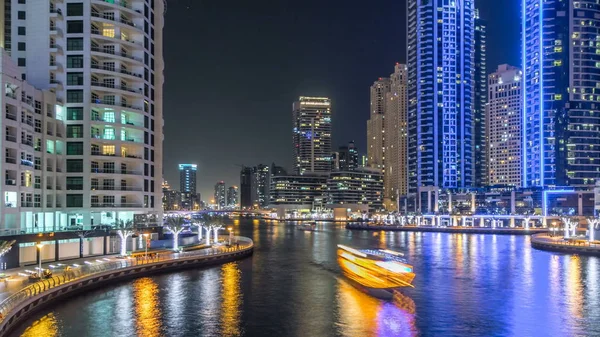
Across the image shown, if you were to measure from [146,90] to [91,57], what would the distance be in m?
11.5

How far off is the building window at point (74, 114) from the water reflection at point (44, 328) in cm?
4595

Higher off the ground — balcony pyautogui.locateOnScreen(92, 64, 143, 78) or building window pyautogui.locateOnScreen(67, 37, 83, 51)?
building window pyautogui.locateOnScreen(67, 37, 83, 51)

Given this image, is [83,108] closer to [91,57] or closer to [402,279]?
[91,57]

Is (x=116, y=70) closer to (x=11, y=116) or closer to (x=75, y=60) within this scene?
(x=75, y=60)

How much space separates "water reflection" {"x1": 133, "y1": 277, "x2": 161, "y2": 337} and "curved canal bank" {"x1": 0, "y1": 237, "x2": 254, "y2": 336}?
9.04ft

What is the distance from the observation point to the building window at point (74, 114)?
84.9m

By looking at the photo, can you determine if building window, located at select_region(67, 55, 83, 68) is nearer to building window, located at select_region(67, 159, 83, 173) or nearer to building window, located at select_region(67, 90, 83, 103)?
building window, located at select_region(67, 90, 83, 103)

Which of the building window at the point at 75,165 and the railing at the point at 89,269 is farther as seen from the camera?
the building window at the point at 75,165

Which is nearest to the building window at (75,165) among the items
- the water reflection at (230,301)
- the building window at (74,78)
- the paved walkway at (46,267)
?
the building window at (74,78)

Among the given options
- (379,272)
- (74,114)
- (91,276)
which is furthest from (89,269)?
(74,114)

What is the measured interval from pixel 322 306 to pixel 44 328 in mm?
25191

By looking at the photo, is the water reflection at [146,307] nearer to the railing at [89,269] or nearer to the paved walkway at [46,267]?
the railing at [89,269]

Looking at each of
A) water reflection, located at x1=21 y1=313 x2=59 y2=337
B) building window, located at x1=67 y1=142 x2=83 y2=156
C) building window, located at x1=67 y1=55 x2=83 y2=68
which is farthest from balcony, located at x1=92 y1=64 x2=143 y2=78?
water reflection, located at x1=21 y1=313 x2=59 y2=337

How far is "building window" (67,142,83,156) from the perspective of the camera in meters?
84.4
